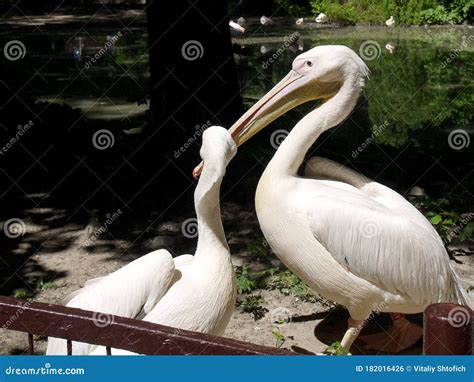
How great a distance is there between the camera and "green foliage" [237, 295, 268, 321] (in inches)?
163

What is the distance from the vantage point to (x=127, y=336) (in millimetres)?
1753

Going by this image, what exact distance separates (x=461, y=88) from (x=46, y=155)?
21.7ft

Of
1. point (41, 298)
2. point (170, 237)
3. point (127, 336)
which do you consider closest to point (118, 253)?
point (170, 237)

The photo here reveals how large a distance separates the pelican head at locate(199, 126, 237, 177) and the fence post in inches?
54.6

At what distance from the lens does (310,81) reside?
362 cm

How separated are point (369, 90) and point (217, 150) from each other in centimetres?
778

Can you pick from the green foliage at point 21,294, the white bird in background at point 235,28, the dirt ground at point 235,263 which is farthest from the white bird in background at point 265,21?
the green foliage at point 21,294

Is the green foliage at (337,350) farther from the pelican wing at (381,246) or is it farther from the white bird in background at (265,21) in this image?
the white bird in background at (265,21)

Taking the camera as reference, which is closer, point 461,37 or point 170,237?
point 170,237

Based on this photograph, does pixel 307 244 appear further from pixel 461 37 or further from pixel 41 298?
pixel 461 37

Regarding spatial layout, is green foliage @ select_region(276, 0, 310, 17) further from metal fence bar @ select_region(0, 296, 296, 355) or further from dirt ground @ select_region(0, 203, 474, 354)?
metal fence bar @ select_region(0, 296, 296, 355)

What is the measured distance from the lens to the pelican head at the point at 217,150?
2746 mm

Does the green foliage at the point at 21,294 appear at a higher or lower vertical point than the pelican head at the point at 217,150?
lower

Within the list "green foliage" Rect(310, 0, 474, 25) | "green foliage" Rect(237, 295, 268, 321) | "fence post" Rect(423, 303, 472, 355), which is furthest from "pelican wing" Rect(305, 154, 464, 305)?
"green foliage" Rect(310, 0, 474, 25)
